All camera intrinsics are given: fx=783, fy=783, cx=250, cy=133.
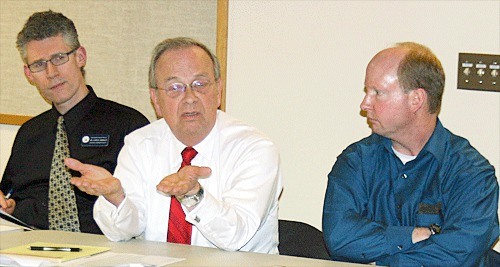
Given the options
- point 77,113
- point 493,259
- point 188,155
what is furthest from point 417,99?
Answer: point 77,113

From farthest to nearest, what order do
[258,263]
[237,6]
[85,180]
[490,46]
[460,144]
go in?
[237,6] < [490,46] < [460,144] < [85,180] < [258,263]

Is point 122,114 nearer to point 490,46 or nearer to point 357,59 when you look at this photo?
point 357,59

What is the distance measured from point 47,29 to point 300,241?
1.55m

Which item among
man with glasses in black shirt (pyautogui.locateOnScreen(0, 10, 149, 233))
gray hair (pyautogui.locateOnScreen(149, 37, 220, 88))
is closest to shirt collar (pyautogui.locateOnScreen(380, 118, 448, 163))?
gray hair (pyautogui.locateOnScreen(149, 37, 220, 88))

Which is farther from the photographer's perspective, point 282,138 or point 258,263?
point 282,138

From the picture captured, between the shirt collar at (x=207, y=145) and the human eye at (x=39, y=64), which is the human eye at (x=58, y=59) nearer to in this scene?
the human eye at (x=39, y=64)

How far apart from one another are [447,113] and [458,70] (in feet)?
0.62

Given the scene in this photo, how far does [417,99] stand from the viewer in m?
2.87

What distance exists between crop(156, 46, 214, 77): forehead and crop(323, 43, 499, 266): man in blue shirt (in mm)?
618

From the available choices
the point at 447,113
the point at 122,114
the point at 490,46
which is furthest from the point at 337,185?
the point at 122,114

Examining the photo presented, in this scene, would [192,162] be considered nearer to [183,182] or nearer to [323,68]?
[183,182]

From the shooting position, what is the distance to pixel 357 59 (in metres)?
3.49

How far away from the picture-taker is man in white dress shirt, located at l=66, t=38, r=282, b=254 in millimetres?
2725

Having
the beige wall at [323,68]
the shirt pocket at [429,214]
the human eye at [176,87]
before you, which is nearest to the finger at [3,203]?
the human eye at [176,87]
